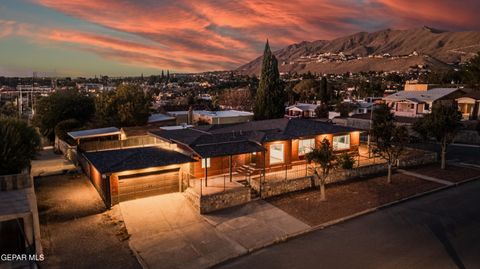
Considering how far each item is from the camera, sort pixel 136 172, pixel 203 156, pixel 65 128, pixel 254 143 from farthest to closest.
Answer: pixel 65 128 → pixel 254 143 → pixel 203 156 → pixel 136 172

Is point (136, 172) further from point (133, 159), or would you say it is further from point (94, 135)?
point (94, 135)

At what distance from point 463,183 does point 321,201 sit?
12.8 metres

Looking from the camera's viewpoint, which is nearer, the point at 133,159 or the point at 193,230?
the point at 193,230

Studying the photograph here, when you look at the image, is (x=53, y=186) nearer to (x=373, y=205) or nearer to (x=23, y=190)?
(x=23, y=190)

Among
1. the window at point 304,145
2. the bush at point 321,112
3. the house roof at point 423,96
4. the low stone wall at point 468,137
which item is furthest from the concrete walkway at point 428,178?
the bush at point 321,112

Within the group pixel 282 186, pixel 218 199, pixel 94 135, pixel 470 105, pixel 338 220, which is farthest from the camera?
pixel 470 105

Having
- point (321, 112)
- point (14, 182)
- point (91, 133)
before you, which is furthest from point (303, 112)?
point (14, 182)

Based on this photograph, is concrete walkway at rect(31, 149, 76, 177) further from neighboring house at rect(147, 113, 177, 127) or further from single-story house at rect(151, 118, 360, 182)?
neighboring house at rect(147, 113, 177, 127)

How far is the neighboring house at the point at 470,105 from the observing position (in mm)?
50188

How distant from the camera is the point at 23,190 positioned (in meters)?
17.9

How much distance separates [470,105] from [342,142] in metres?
35.8

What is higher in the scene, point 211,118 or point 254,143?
point 211,118

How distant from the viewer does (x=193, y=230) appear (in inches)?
655

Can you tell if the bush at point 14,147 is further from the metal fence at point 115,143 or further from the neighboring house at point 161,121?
the neighboring house at point 161,121
